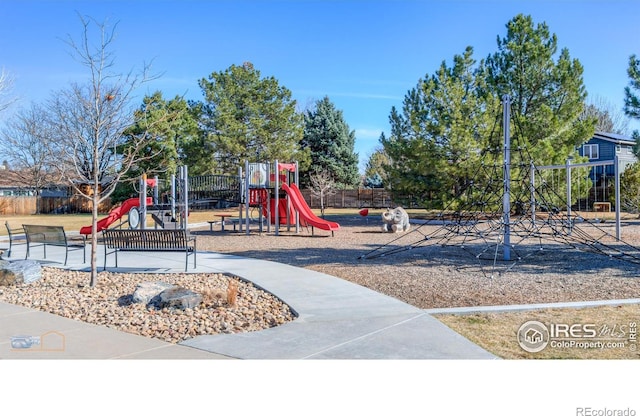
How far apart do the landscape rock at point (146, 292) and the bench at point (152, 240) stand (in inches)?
77.1

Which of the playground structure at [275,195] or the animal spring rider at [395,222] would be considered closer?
the playground structure at [275,195]

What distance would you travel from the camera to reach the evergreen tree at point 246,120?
38594mm

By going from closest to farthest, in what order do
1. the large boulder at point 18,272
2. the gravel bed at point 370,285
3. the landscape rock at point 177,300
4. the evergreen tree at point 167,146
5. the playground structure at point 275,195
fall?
the gravel bed at point 370,285
the landscape rock at point 177,300
the large boulder at point 18,272
the playground structure at point 275,195
the evergreen tree at point 167,146

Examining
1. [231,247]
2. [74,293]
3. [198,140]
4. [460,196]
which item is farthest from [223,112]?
[74,293]

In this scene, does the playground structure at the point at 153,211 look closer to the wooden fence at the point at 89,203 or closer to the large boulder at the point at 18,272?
the large boulder at the point at 18,272

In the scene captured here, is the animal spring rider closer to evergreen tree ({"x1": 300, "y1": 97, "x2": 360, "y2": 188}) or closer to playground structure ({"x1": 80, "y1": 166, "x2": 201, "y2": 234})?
playground structure ({"x1": 80, "y1": 166, "x2": 201, "y2": 234})

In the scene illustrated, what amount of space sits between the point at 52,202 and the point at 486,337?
1812 inches

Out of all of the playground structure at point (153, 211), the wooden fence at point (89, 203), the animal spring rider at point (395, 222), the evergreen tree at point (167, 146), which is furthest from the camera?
the wooden fence at point (89, 203)

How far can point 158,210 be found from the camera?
15664mm

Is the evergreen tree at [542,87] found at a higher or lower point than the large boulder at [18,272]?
higher

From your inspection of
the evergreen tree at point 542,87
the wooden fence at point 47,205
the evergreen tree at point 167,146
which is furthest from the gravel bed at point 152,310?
the wooden fence at point 47,205

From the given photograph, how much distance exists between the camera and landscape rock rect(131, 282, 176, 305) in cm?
735

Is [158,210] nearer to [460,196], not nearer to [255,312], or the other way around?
[255,312]

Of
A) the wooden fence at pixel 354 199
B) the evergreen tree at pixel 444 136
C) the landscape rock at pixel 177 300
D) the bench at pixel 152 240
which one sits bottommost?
the landscape rock at pixel 177 300
